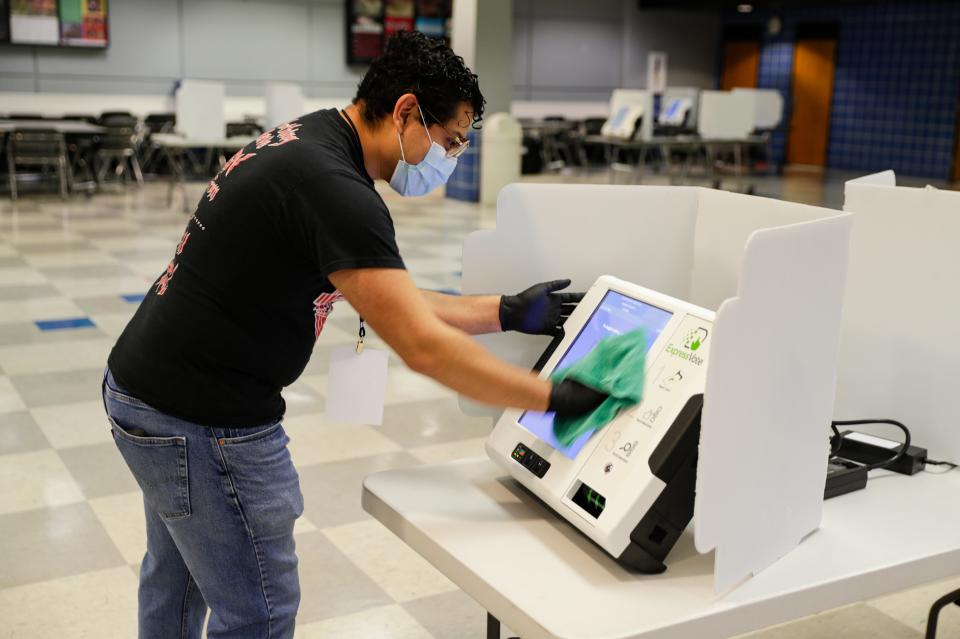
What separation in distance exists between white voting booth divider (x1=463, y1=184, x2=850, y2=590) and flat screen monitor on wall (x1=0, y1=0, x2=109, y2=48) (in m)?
12.6

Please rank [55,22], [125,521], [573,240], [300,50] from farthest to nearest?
[300,50]
[55,22]
[125,521]
[573,240]

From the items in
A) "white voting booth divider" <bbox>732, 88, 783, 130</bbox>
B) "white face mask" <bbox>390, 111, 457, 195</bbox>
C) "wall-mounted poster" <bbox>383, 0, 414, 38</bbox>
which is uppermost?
"wall-mounted poster" <bbox>383, 0, 414, 38</bbox>

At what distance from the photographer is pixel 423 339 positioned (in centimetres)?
128

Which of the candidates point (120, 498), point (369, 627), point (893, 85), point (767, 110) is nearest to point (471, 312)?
point (369, 627)

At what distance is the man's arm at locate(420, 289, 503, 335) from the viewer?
5.38 feet

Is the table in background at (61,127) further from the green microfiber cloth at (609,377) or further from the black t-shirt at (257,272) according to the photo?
the green microfiber cloth at (609,377)

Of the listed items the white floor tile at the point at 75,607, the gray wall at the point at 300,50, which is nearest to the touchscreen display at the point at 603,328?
the white floor tile at the point at 75,607

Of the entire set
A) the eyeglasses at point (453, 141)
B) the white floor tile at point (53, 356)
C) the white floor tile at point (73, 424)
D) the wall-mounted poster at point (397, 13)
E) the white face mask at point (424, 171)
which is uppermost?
the wall-mounted poster at point (397, 13)

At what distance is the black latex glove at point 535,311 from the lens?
5.32ft

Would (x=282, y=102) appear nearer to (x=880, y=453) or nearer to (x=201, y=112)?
(x=201, y=112)

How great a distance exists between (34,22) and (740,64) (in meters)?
12.0

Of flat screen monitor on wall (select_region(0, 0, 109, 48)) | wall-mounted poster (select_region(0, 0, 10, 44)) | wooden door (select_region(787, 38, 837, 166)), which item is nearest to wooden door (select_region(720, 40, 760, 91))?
wooden door (select_region(787, 38, 837, 166))

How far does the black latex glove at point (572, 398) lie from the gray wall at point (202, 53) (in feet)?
43.1

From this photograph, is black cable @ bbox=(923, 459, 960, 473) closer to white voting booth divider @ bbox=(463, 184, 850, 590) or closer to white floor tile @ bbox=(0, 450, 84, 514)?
white voting booth divider @ bbox=(463, 184, 850, 590)
